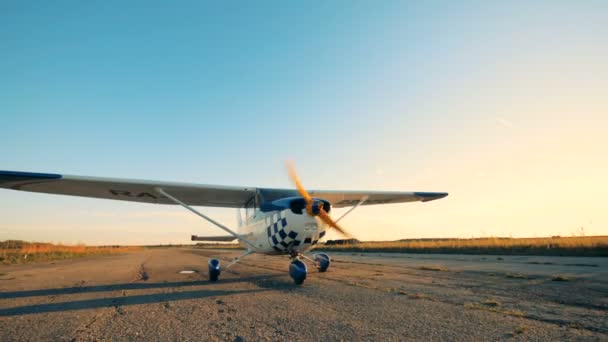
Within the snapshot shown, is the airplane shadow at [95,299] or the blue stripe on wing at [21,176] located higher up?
the blue stripe on wing at [21,176]

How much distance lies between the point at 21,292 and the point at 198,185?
4538 mm

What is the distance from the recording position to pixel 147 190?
1015 centimetres

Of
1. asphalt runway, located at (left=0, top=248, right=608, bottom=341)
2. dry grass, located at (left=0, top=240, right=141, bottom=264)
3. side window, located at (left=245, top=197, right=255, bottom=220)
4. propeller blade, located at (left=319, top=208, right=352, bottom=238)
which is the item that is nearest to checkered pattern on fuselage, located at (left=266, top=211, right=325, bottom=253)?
propeller blade, located at (left=319, top=208, right=352, bottom=238)

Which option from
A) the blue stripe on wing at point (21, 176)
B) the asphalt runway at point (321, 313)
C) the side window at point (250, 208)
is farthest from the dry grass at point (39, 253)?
the asphalt runway at point (321, 313)

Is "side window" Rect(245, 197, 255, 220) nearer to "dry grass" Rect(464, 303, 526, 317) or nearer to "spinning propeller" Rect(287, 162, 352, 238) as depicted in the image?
"spinning propeller" Rect(287, 162, 352, 238)

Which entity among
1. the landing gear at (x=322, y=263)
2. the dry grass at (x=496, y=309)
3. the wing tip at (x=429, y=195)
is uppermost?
the wing tip at (x=429, y=195)

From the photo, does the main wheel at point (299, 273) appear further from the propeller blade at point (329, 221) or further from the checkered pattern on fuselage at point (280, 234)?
the propeller blade at point (329, 221)

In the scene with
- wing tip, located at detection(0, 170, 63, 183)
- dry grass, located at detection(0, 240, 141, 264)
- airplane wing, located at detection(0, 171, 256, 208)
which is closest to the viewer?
wing tip, located at detection(0, 170, 63, 183)

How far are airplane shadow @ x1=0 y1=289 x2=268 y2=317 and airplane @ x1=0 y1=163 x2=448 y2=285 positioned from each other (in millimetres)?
1849

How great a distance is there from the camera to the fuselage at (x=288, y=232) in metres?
7.89

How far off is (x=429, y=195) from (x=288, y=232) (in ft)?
25.2

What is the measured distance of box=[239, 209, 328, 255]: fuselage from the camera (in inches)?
311

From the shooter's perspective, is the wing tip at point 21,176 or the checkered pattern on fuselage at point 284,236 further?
the checkered pattern on fuselage at point 284,236

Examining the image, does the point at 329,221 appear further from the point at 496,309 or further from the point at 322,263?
the point at 496,309
